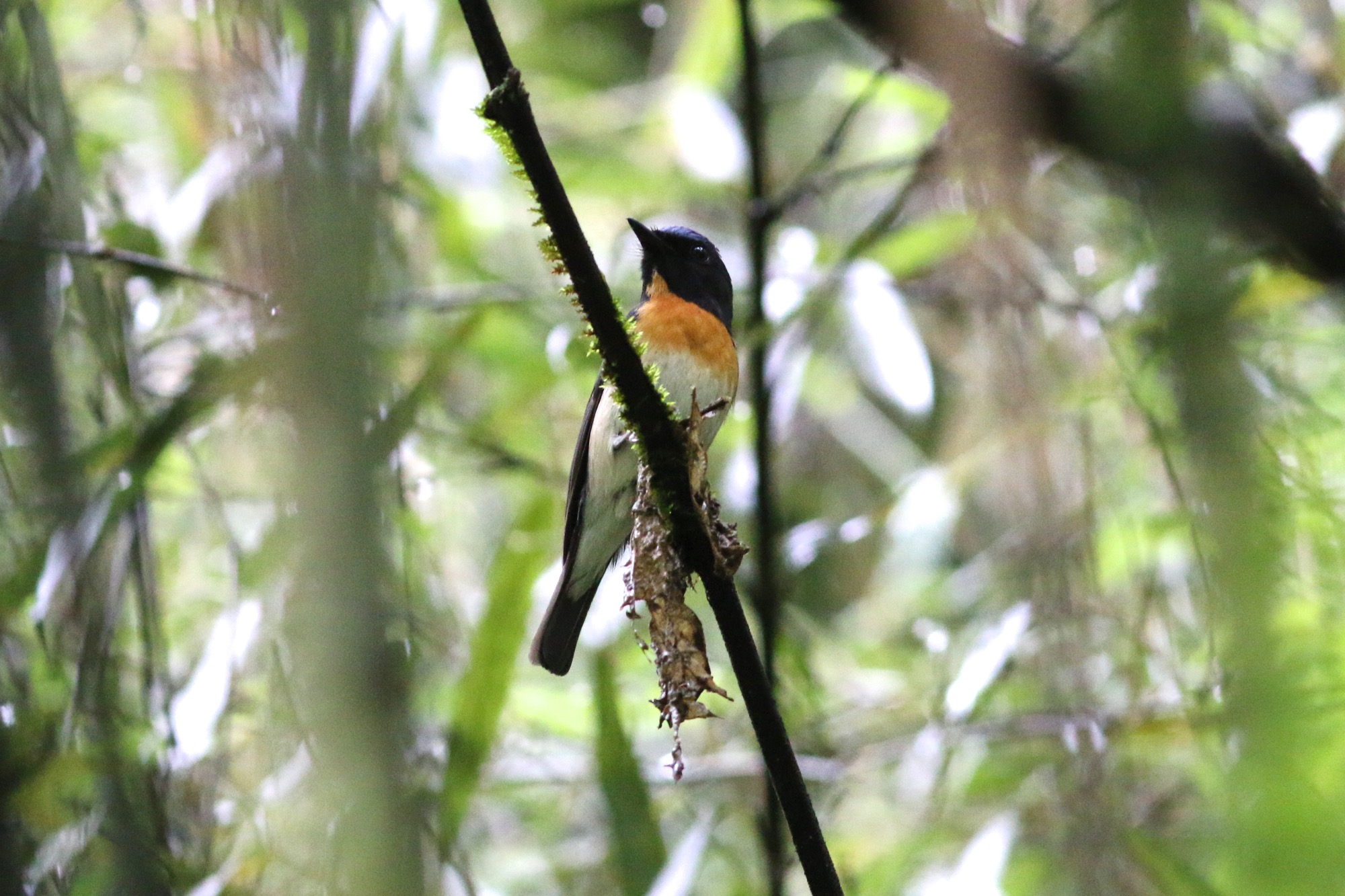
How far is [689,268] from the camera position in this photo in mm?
3381

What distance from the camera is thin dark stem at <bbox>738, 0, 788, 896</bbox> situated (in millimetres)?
2965

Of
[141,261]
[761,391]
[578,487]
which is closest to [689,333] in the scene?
[761,391]

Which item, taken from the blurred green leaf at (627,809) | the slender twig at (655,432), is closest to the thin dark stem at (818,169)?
the blurred green leaf at (627,809)

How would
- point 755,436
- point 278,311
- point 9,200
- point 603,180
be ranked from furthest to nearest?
1. point 603,180
2. point 755,436
3. point 9,200
4. point 278,311

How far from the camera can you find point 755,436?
3.22m

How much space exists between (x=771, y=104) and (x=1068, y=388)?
2.64 metres

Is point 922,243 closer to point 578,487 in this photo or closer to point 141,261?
point 578,487

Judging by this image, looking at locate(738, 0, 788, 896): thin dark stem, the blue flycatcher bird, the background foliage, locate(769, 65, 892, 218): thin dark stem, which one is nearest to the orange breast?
the blue flycatcher bird

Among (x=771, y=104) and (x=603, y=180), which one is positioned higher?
(x=603, y=180)

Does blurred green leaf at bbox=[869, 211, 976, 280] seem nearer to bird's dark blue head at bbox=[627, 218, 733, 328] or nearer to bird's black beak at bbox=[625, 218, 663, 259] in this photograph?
bird's dark blue head at bbox=[627, 218, 733, 328]

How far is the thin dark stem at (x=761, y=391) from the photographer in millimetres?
2965

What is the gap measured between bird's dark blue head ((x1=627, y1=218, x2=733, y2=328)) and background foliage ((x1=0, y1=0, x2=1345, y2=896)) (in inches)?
6.0

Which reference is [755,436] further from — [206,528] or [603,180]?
[206,528]

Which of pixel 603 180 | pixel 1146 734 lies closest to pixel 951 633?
pixel 1146 734
